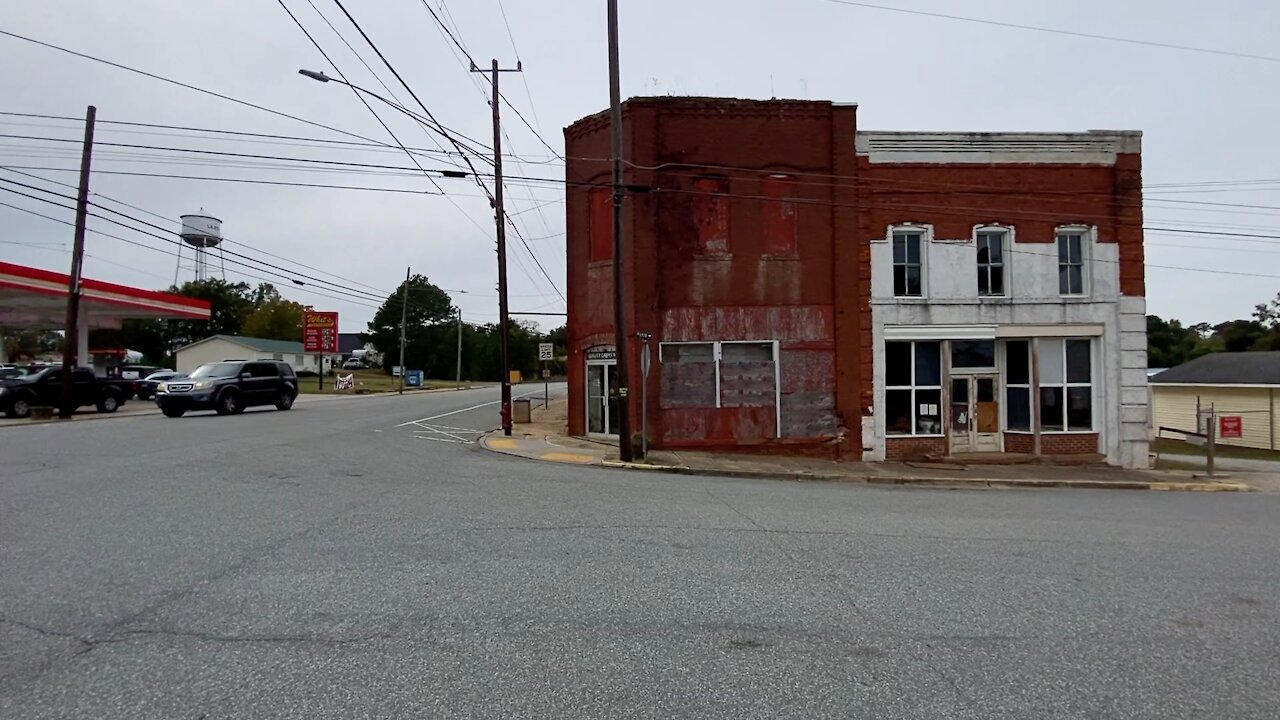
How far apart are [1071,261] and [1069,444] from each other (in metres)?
4.61

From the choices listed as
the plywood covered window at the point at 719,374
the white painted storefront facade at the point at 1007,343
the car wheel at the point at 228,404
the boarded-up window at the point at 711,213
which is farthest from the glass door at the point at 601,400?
the car wheel at the point at 228,404

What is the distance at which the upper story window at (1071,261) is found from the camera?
2094 cm

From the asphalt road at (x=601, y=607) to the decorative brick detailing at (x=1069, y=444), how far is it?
9.27 metres

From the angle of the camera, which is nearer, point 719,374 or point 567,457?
point 567,457

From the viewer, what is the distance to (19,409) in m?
27.4

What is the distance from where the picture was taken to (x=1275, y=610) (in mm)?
6434

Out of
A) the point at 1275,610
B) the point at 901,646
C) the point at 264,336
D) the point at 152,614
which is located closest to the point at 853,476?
the point at 1275,610

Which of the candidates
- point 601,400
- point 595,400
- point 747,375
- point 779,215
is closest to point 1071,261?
point 779,215

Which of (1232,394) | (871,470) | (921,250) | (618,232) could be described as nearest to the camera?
(618,232)

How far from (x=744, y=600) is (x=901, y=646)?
129cm

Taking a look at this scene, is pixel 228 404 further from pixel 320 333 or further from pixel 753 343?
pixel 320 333

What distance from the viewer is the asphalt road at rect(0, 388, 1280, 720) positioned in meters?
4.43

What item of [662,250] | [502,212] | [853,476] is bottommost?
[853,476]

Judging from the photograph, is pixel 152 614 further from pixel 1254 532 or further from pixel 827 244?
pixel 827 244
